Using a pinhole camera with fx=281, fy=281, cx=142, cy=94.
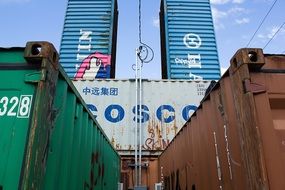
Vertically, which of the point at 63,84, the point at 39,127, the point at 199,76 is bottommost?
the point at 39,127

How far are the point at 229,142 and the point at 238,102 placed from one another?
0.45 meters

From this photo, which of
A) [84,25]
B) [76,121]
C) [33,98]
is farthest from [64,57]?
[33,98]

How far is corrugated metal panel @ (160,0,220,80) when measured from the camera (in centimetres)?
1002

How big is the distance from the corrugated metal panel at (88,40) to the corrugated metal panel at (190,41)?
2.24 m

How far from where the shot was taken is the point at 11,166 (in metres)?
1.77

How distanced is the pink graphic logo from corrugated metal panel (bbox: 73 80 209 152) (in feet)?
4.42

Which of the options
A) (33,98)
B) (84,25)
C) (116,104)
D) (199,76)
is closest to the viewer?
(33,98)

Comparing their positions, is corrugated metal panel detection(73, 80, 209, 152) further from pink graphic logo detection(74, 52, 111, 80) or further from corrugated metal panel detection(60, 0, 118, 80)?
corrugated metal panel detection(60, 0, 118, 80)

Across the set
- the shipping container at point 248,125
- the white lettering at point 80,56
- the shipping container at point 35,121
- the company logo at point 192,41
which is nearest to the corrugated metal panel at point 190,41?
the company logo at point 192,41

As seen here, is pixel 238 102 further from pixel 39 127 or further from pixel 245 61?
pixel 39 127

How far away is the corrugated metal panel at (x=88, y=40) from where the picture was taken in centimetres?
1005

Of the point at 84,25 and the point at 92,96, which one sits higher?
the point at 84,25

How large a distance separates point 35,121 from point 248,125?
1467mm

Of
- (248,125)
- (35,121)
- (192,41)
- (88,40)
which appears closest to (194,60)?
(192,41)
